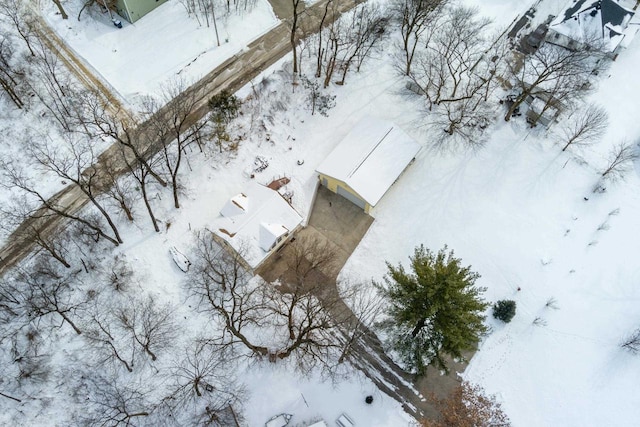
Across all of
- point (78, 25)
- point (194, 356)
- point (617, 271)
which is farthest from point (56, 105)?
point (617, 271)

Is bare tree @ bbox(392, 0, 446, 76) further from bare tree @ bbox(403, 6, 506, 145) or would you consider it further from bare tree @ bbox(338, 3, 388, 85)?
bare tree @ bbox(338, 3, 388, 85)

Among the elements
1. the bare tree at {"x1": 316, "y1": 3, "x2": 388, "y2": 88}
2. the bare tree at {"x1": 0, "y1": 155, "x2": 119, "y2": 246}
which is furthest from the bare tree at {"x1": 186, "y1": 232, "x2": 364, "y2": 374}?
the bare tree at {"x1": 316, "y1": 3, "x2": 388, "y2": 88}

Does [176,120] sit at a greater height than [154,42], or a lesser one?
lesser

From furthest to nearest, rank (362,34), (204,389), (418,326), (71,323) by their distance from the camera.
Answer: (362,34), (71,323), (204,389), (418,326)

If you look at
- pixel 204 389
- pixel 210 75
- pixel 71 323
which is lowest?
pixel 204 389

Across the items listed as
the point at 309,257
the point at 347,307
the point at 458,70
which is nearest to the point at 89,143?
the point at 309,257

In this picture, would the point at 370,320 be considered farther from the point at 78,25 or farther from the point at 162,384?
the point at 78,25

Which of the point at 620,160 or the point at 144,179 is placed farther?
the point at 620,160

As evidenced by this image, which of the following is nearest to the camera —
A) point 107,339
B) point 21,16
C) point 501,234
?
point 107,339

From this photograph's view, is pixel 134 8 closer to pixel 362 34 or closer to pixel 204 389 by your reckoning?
pixel 362 34

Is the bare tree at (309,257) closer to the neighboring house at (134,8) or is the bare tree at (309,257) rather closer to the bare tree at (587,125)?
the bare tree at (587,125)
